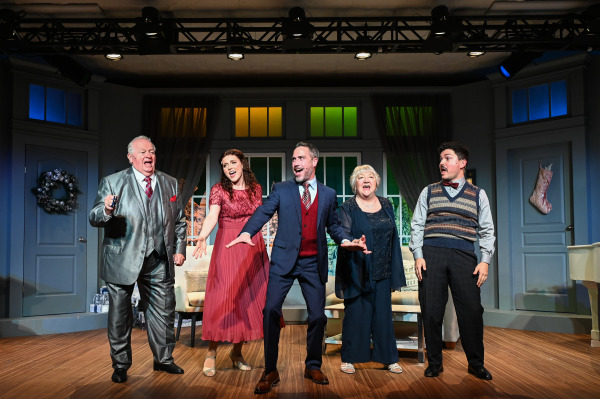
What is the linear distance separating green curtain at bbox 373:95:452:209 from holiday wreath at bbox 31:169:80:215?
4.66m

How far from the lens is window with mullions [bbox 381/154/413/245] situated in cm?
859

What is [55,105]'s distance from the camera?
7605 millimetres

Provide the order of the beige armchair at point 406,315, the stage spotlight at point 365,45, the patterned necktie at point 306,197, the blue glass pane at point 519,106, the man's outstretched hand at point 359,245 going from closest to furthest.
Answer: the man's outstretched hand at point 359,245, the patterned necktie at point 306,197, the beige armchair at point 406,315, the stage spotlight at point 365,45, the blue glass pane at point 519,106

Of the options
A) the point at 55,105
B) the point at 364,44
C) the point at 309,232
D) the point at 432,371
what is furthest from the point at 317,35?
the point at 55,105

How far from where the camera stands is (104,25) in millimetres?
6547

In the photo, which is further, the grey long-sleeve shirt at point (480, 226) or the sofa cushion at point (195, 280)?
the sofa cushion at point (195, 280)

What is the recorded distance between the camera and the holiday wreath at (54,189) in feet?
23.6

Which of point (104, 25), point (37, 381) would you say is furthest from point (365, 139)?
point (37, 381)

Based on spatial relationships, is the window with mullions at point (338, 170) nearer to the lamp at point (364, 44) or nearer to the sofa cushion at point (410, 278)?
the lamp at point (364, 44)

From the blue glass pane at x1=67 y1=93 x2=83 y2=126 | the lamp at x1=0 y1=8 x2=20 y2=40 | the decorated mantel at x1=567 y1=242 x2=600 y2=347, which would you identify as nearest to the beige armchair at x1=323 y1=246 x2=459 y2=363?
the decorated mantel at x1=567 y1=242 x2=600 y2=347

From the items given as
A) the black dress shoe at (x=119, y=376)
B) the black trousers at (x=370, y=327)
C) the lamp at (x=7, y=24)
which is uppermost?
the lamp at (x=7, y=24)

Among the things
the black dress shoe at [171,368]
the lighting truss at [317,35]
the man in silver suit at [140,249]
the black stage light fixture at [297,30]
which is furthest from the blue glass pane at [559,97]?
the black dress shoe at [171,368]

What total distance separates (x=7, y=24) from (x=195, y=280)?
3.51 meters

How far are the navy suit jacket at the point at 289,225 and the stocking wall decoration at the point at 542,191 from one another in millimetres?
4686
